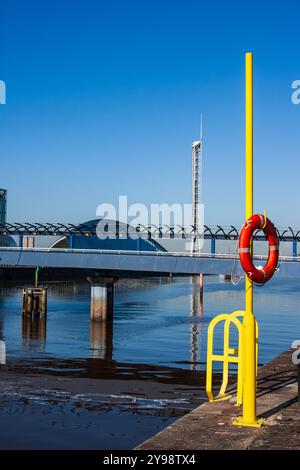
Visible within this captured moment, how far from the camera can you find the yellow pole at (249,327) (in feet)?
38.3

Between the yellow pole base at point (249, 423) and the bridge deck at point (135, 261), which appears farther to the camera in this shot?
the bridge deck at point (135, 261)

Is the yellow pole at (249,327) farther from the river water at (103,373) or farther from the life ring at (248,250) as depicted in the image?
the river water at (103,373)

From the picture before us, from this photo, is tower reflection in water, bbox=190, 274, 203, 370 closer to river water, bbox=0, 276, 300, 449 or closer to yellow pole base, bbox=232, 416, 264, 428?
river water, bbox=0, 276, 300, 449

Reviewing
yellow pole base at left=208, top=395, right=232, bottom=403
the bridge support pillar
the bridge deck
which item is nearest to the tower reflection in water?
the bridge deck

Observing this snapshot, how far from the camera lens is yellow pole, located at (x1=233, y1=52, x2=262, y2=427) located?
11688 mm

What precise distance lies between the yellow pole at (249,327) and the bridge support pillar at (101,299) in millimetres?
38551

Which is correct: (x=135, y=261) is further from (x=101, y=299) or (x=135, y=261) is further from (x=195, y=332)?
(x=195, y=332)

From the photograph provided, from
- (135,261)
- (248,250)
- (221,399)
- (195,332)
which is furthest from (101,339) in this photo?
(248,250)

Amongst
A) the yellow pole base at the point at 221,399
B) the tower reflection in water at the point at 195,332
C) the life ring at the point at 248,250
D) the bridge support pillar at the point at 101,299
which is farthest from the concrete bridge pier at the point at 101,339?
the life ring at the point at 248,250

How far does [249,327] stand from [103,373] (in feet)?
53.0

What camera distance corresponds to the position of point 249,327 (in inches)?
470

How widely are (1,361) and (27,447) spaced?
52.2 feet

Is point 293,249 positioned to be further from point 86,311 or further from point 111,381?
point 111,381
